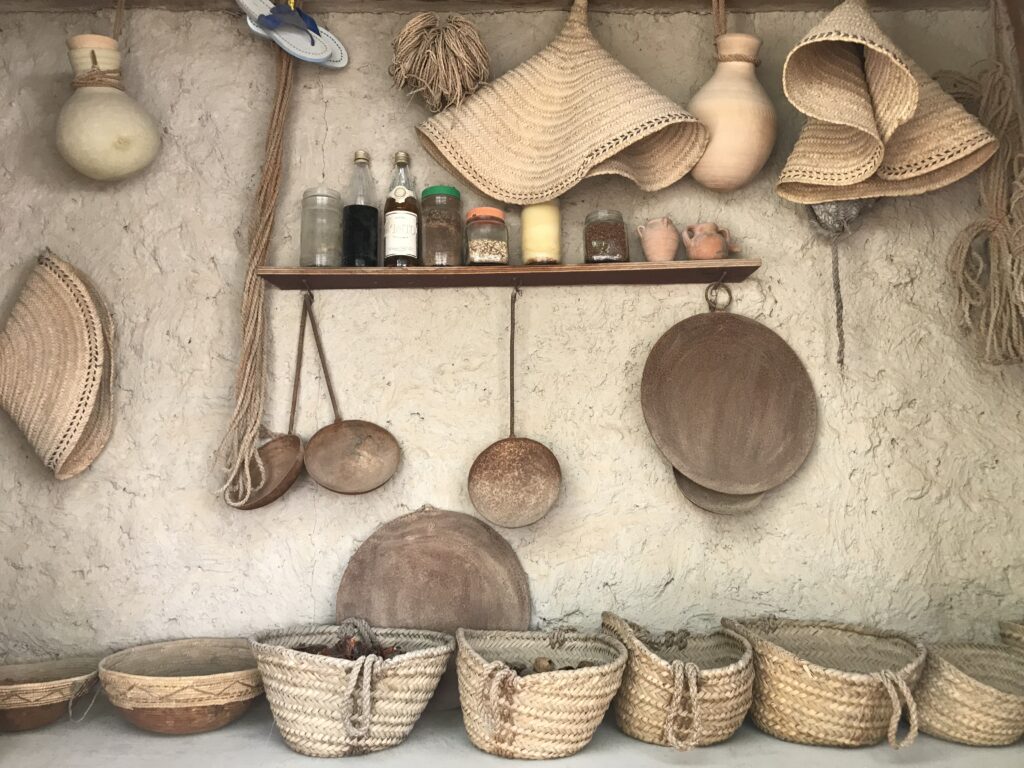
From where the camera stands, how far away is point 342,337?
204cm

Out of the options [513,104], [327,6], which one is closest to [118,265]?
[327,6]

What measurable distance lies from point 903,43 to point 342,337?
5.17 ft

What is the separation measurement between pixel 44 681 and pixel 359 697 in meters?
0.70

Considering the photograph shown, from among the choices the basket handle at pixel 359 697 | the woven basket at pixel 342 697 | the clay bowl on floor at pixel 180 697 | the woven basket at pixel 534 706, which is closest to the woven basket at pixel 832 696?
the woven basket at pixel 534 706

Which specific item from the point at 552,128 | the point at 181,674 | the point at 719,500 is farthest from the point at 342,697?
the point at 552,128

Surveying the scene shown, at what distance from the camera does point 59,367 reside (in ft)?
6.27

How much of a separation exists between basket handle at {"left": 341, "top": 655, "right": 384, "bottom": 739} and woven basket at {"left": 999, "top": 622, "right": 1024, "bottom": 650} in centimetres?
135

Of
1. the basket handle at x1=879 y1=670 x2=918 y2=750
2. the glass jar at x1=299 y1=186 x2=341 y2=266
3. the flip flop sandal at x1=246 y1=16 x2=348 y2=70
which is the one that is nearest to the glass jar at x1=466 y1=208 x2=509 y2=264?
the glass jar at x1=299 y1=186 x2=341 y2=266

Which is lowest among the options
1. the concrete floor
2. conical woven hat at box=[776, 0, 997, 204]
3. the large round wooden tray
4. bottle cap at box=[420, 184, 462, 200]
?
the concrete floor

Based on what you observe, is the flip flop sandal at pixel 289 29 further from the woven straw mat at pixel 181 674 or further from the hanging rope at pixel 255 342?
the woven straw mat at pixel 181 674

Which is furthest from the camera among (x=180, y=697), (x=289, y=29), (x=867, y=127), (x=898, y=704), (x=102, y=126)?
(x=289, y=29)

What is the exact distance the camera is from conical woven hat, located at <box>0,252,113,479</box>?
6.18ft

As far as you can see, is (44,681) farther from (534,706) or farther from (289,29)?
(289,29)

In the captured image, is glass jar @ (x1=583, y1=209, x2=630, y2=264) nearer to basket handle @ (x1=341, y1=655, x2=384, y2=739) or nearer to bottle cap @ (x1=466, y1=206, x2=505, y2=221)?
bottle cap @ (x1=466, y1=206, x2=505, y2=221)
